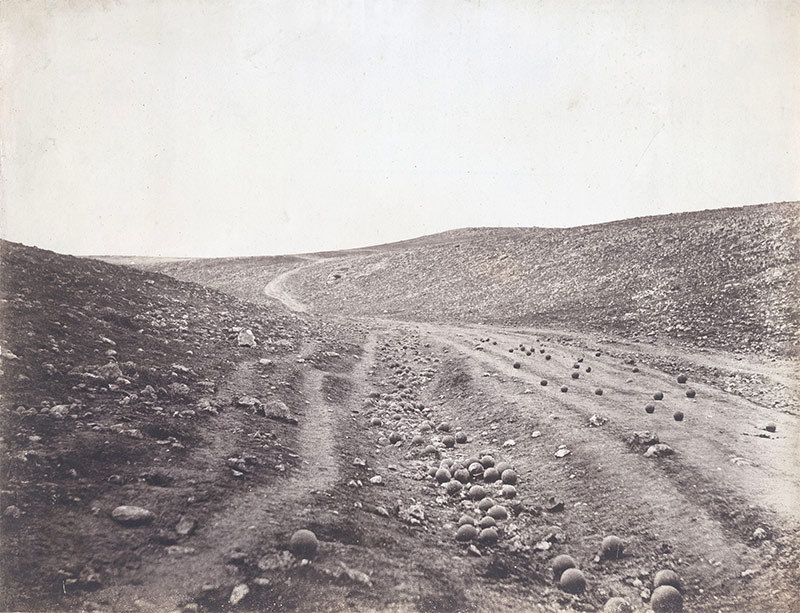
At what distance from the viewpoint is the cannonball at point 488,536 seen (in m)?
3.91

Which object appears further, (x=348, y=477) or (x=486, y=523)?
(x=348, y=477)

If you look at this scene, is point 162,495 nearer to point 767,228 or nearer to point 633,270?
point 633,270

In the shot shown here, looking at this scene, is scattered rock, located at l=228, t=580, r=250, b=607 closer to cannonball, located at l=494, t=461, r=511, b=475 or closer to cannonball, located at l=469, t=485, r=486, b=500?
cannonball, located at l=469, t=485, r=486, b=500

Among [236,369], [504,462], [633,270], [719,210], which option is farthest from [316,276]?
[504,462]

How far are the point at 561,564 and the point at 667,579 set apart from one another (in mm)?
754

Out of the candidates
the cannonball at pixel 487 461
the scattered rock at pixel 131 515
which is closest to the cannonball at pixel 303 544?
the scattered rock at pixel 131 515

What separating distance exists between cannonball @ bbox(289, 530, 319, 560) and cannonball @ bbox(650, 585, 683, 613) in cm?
253

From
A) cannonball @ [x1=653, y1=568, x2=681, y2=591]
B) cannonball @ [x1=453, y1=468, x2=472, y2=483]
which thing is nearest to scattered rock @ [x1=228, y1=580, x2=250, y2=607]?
cannonball @ [x1=453, y1=468, x2=472, y2=483]

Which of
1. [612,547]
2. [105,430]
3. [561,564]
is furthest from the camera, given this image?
[105,430]

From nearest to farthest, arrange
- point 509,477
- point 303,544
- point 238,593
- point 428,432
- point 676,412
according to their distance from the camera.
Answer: point 238,593 → point 303,544 → point 509,477 → point 676,412 → point 428,432

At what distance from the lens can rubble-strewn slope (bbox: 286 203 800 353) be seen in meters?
15.3

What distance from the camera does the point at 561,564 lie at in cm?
356

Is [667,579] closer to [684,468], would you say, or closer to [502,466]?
[684,468]

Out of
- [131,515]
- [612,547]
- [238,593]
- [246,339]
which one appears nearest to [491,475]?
[612,547]
